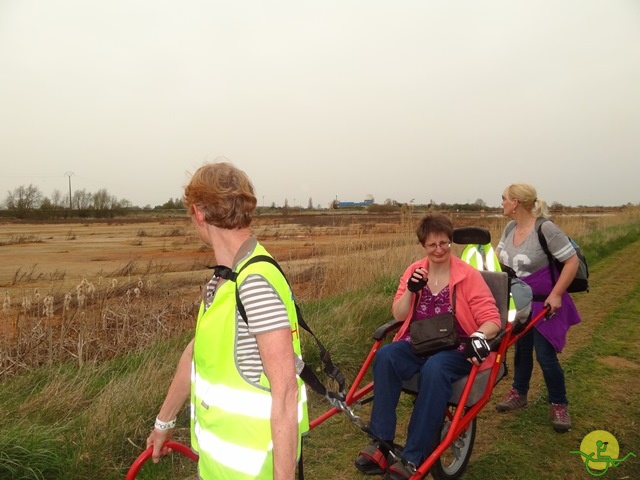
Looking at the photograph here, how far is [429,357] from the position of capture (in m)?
3.23

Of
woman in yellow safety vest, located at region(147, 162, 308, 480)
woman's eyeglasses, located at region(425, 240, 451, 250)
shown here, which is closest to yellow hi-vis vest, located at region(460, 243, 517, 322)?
woman's eyeglasses, located at region(425, 240, 451, 250)

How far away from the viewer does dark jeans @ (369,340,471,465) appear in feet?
9.28

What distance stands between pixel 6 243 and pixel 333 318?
78.2 ft

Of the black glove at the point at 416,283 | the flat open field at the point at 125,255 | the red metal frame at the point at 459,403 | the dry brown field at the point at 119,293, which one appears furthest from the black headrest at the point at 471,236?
the flat open field at the point at 125,255

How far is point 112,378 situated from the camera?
4145 millimetres

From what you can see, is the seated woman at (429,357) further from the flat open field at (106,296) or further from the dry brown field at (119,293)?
the dry brown field at (119,293)

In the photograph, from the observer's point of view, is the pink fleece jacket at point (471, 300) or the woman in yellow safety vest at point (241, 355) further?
the pink fleece jacket at point (471, 300)

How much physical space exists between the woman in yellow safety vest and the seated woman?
142 cm

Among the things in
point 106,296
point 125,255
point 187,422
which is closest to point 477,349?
point 187,422

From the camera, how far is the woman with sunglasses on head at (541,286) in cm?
398

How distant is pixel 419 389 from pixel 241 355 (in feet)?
6.06

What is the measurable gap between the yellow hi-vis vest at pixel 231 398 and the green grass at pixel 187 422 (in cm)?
190

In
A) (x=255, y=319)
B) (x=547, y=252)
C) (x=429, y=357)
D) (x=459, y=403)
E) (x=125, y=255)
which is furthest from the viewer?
(x=125, y=255)

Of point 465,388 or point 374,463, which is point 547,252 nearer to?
point 465,388
